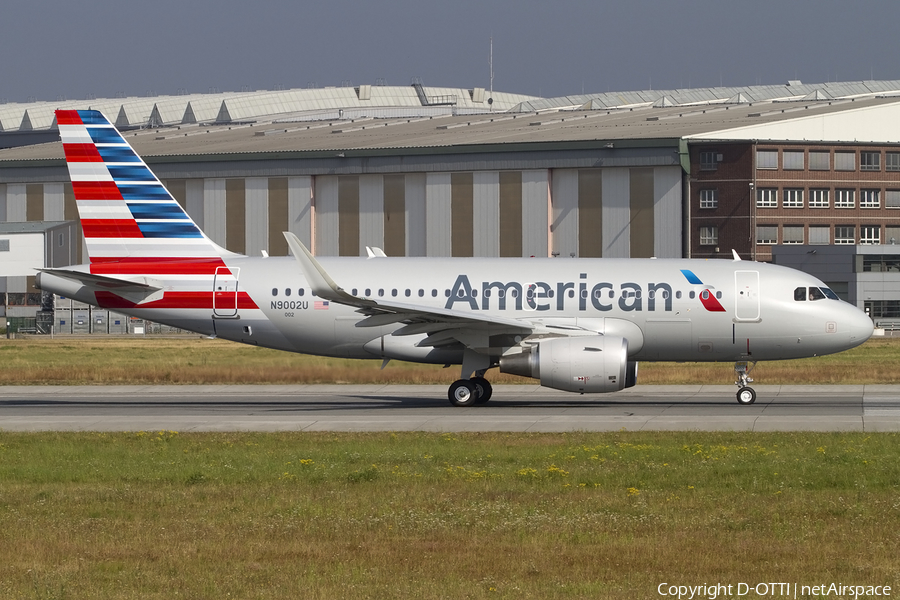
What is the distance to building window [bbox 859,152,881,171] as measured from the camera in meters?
93.0

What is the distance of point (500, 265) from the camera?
102 feet

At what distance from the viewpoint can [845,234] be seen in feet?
304

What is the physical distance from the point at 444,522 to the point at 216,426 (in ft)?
41.1

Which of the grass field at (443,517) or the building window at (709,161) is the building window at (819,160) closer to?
the building window at (709,161)

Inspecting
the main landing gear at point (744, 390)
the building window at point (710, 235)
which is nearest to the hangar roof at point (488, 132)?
the building window at point (710, 235)

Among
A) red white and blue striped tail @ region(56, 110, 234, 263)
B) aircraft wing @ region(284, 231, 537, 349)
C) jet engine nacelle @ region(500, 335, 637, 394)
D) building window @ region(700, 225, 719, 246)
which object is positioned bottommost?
jet engine nacelle @ region(500, 335, 637, 394)

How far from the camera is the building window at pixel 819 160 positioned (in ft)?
299

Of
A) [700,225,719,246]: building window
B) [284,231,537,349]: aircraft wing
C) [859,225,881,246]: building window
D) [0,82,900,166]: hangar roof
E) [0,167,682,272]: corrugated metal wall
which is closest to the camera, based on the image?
[284,231,537,349]: aircraft wing

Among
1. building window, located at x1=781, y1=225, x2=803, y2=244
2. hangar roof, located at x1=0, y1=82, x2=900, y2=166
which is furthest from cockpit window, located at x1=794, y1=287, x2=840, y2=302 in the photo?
building window, located at x1=781, y1=225, x2=803, y2=244

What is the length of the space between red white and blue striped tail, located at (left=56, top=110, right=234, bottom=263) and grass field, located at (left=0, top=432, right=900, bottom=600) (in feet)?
36.4

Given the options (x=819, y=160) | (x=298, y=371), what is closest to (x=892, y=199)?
(x=819, y=160)

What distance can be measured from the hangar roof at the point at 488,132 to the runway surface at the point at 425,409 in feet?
141

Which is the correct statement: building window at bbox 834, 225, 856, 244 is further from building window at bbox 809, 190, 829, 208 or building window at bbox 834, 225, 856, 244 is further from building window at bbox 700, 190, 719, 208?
building window at bbox 700, 190, 719, 208

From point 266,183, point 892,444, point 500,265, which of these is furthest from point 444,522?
point 266,183
